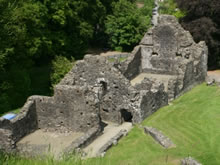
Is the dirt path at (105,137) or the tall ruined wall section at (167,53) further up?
the tall ruined wall section at (167,53)

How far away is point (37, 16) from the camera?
38312mm

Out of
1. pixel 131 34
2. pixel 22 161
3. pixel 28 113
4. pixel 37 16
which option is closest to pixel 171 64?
pixel 37 16

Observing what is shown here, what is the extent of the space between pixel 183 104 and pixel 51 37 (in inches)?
854

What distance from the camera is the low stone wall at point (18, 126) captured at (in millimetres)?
21156

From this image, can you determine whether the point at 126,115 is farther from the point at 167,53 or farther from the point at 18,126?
the point at 167,53

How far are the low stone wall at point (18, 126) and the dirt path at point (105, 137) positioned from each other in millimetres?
4482

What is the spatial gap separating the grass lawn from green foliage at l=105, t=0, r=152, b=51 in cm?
3179

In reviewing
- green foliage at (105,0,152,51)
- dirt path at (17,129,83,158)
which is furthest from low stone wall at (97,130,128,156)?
green foliage at (105,0,152,51)

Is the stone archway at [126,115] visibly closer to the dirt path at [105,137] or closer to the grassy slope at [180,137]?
the dirt path at [105,137]

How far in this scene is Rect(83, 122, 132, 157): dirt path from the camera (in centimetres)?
2105

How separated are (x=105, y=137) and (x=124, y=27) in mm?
37209

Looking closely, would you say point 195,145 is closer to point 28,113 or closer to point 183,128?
point 183,128

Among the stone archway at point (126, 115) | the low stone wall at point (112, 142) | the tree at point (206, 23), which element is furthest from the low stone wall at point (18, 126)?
the tree at point (206, 23)

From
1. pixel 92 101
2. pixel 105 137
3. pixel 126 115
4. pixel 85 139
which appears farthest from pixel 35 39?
pixel 85 139
